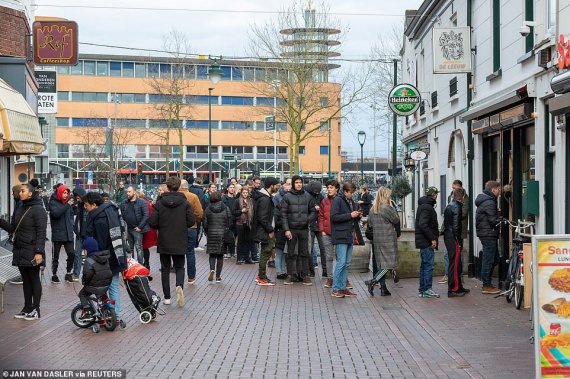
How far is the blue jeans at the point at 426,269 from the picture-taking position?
14555mm

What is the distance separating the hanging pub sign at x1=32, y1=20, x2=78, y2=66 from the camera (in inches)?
842

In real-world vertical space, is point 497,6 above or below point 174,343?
above

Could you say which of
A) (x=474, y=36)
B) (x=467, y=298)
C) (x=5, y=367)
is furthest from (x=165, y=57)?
(x=5, y=367)

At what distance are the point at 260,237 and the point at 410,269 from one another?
295cm

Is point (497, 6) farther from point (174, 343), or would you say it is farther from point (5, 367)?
point (5, 367)

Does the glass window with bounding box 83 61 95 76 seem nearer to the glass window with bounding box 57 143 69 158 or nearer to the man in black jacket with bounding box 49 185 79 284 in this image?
the glass window with bounding box 57 143 69 158

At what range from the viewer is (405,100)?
22844 millimetres

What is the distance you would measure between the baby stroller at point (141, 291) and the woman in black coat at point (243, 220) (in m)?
7.72

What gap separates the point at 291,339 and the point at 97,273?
261cm

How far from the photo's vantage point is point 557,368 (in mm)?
7285

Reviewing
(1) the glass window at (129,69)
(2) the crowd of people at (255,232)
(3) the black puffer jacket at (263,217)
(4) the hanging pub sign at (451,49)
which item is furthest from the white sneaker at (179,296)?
(1) the glass window at (129,69)

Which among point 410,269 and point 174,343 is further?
point 410,269

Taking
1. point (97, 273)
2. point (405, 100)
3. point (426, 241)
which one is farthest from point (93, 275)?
point (405, 100)

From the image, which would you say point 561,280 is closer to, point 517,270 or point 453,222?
point 517,270
